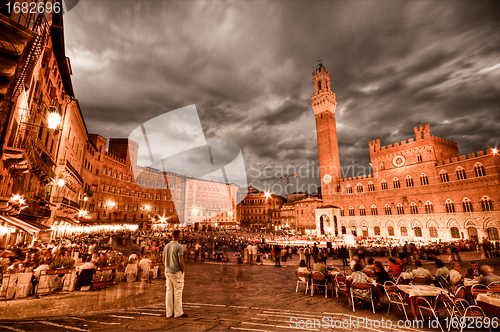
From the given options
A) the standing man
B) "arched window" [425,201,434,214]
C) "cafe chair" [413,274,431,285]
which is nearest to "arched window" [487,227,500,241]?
"arched window" [425,201,434,214]

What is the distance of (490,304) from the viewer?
3.88 meters

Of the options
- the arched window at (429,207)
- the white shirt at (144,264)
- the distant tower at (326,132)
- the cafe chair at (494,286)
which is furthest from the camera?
the distant tower at (326,132)

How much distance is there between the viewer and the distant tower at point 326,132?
46281 millimetres

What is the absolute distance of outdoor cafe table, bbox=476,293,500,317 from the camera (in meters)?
3.75

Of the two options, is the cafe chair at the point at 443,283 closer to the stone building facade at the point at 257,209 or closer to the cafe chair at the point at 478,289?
the cafe chair at the point at 478,289

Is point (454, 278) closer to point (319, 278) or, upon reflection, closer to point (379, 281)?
point (379, 281)

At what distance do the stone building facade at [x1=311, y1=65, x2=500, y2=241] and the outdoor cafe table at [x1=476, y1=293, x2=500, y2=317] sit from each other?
112 ft

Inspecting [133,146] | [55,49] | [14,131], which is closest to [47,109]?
[55,49]

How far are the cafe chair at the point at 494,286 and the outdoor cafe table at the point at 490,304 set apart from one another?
53 cm

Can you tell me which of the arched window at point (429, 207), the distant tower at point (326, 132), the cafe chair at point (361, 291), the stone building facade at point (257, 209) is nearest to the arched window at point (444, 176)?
the arched window at point (429, 207)

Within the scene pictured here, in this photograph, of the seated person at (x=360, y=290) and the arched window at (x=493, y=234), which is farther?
the arched window at (x=493, y=234)

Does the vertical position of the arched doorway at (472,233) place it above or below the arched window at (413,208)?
below

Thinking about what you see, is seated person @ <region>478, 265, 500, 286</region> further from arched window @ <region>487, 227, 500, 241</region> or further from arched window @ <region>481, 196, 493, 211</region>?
arched window @ <region>481, 196, 493, 211</region>

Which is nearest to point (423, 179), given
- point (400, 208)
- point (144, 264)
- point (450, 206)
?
point (450, 206)
